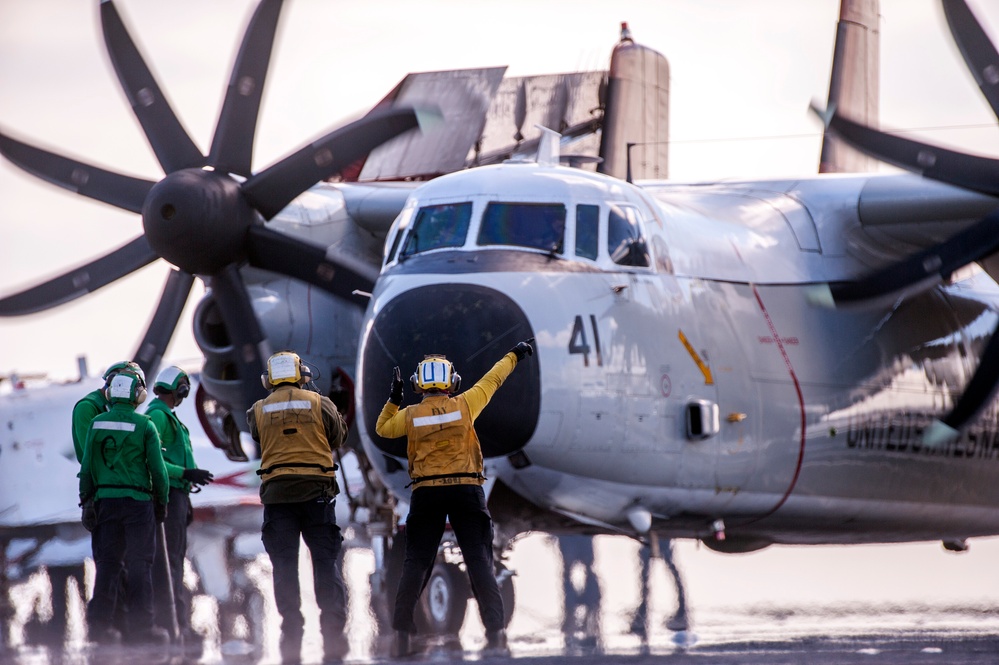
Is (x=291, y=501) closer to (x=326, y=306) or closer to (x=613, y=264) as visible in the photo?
(x=613, y=264)

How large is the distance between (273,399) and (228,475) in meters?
18.7

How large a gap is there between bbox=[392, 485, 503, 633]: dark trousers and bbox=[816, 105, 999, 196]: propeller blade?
6174 millimetres

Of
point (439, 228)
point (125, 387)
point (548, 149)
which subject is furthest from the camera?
point (548, 149)

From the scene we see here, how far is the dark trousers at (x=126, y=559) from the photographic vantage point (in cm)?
1049

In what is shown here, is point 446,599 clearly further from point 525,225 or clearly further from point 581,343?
point 525,225

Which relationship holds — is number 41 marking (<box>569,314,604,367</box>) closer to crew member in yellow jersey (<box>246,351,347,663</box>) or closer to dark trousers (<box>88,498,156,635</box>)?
crew member in yellow jersey (<box>246,351,347,663</box>)

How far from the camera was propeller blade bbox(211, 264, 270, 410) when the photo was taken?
1440 centimetres

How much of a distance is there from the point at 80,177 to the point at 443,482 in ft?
23.0

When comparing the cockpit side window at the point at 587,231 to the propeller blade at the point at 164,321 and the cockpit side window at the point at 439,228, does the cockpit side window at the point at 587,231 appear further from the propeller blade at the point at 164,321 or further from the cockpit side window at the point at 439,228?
the propeller blade at the point at 164,321

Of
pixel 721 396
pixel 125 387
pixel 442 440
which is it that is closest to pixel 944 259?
pixel 721 396

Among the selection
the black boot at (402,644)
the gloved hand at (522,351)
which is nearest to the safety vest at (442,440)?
the gloved hand at (522,351)

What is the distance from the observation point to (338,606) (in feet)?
34.2

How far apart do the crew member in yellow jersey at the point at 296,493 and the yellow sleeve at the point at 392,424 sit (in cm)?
60

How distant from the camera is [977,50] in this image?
1402 centimetres
